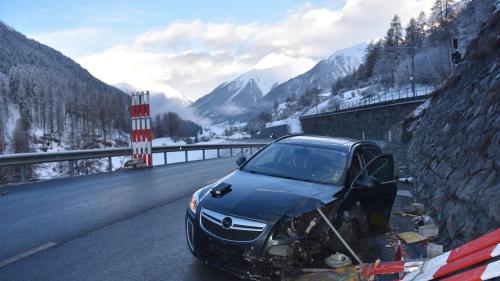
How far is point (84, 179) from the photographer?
12852 mm

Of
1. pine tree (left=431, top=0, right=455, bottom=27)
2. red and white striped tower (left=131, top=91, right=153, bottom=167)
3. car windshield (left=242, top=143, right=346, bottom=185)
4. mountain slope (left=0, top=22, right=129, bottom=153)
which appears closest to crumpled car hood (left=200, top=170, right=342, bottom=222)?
car windshield (left=242, top=143, right=346, bottom=185)

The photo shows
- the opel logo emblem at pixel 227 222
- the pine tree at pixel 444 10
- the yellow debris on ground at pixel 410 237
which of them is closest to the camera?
the opel logo emblem at pixel 227 222

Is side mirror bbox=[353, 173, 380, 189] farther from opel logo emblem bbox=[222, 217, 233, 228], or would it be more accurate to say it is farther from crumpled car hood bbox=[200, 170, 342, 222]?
opel logo emblem bbox=[222, 217, 233, 228]

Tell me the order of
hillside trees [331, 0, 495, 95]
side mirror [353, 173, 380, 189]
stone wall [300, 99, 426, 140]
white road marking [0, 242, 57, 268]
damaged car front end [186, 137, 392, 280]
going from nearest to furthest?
damaged car front end [186, 137, 392, 280], white road marking [0, 242, 57, 268], side mirror [353, 173, 380, 189], stone wall [300, 99, 426, 140], hillside trees [331, 0, 495, 95]

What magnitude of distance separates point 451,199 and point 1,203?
8.35 meters

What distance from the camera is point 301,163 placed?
6074 millimetres

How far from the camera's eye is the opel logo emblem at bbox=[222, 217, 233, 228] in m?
4.33

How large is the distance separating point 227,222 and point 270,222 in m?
0.44

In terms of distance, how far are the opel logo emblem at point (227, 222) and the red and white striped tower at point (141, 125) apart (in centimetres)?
1254

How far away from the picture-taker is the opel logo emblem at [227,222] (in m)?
4.33

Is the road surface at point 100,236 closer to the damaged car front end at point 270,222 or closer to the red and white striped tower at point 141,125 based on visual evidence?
the damaged car front end at point 270,222

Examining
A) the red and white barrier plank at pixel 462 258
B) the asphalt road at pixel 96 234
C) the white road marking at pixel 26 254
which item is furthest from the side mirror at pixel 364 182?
the white road marking at pixel 26 254

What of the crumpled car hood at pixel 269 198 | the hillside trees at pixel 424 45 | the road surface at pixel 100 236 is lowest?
the road surface at pixel 100 236

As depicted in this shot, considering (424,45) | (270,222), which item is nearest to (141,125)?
(270,222)
